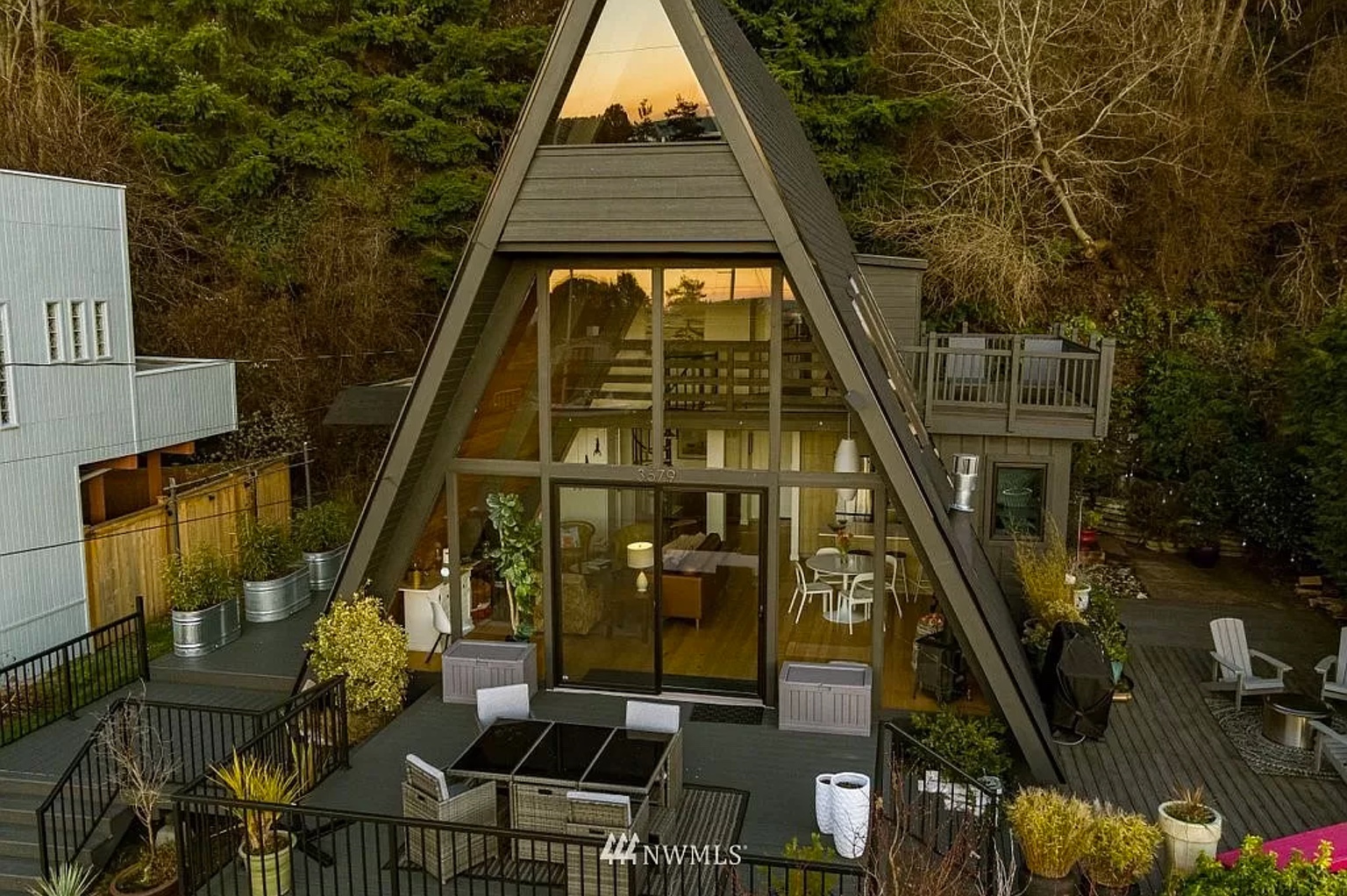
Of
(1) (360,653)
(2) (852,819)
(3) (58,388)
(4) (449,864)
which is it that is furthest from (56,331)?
(2) (852,819)

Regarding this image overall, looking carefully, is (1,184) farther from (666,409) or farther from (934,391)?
(934,391)

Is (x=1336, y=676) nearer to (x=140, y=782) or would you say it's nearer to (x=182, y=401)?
(x=140, y=782)

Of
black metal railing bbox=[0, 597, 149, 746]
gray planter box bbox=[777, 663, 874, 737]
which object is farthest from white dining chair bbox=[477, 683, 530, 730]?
black metal railing bbox=[0, 597, 149, 746]

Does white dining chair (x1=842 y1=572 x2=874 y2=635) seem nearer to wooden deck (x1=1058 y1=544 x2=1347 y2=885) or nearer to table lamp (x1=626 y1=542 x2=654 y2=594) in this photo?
table lamp (x1=626 y1=542 x2=654 y2=594)

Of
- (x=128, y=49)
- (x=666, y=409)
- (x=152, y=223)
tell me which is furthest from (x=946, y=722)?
(x=128, y=49)

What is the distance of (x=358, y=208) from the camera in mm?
20875

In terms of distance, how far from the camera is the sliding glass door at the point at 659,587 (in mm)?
9875

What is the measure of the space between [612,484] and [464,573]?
6.53 ft

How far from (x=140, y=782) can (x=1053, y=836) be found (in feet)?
23.0

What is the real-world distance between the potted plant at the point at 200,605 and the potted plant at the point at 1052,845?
9714 millimetres

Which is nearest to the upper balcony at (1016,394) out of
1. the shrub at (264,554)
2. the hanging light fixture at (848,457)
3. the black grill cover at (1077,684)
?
the black grill cover at (1077,684)

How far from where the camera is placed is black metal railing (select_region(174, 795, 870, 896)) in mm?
6418

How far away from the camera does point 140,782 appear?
7.66m

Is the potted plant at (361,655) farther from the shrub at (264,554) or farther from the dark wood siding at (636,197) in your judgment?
the shrub at (264,554)
